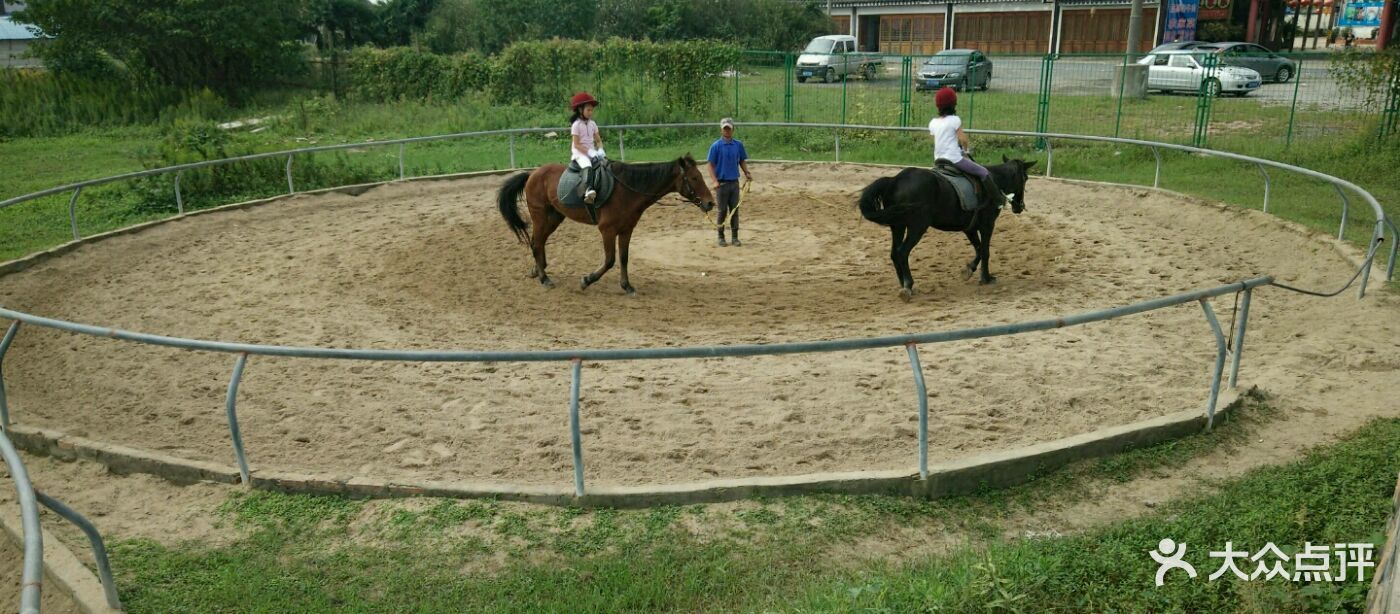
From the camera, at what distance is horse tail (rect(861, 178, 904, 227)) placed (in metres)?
11.2

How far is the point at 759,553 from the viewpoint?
18.8 ft

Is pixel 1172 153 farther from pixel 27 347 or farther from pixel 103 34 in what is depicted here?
pixel 103 34

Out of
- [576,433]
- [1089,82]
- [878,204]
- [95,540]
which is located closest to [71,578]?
[95,540]

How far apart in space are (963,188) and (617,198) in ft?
13.6

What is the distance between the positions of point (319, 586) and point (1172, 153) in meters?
18.2

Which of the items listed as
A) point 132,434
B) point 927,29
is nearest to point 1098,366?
point 132,434

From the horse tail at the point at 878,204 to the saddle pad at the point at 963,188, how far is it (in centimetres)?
77

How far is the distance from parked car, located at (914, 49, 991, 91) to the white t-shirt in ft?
38.1

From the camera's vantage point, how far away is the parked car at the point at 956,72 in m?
23.9

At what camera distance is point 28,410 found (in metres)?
8.59

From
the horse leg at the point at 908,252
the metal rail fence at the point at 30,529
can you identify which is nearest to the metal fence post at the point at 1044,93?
the horse leg at the point at 908,252

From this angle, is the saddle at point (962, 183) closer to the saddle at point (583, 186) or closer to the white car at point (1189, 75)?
the saddle at point (583, 186)

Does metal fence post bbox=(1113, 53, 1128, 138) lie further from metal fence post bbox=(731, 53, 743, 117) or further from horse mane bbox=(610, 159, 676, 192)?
horse mane bbox=(610, 159, 676, 192)

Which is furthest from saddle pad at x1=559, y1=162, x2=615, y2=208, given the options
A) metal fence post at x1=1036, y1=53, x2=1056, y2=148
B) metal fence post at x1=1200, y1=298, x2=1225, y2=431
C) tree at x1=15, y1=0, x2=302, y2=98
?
tree at x1=15, y1=0, x2=302, y2=98
